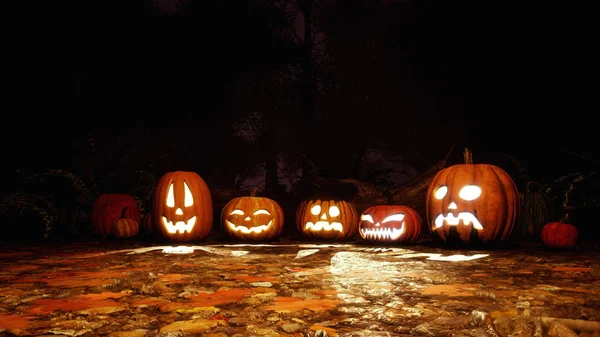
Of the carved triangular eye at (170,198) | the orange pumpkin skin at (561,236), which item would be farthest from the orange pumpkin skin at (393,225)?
the carved triangular eye at (170,198)

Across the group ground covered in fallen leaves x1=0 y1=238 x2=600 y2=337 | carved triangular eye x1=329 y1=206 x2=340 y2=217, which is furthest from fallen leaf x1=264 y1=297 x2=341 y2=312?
carved triangular eye x1=329 y1=206 x2=340 y2=217

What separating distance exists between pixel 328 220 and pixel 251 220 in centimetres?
82

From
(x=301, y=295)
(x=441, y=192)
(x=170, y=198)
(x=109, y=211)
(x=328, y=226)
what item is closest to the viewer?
(x=301, y=295)

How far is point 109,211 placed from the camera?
5.30 metres

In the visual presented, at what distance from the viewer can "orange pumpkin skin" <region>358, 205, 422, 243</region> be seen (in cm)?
475

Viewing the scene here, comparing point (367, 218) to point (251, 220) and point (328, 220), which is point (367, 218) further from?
point (251, 220)

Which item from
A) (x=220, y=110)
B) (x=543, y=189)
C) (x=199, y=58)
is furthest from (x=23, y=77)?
(x=543, y=189)

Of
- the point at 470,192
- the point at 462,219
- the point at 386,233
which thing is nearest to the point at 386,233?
the point at 386,233

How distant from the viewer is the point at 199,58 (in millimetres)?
7234

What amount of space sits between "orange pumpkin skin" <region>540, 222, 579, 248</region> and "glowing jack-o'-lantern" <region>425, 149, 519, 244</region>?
299mm

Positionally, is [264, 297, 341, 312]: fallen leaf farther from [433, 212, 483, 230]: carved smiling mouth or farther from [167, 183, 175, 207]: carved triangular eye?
[167, 183, 175, 207]: carved triangular eye

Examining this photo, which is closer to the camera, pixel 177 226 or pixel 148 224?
pixel 177 226

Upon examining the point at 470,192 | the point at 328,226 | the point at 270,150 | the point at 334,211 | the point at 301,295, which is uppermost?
the point at 270,150

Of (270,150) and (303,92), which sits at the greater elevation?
(303,92)
